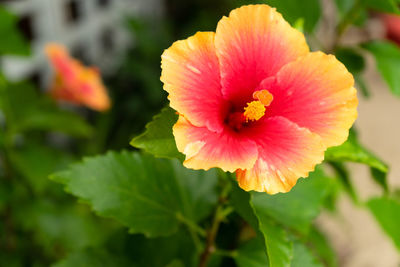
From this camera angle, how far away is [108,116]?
8.30 ft

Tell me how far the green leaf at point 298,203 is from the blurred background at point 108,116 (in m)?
0.63

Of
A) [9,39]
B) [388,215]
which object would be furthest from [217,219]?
[9,39]

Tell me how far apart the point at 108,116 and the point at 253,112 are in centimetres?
207

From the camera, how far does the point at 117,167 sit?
2.28 feet

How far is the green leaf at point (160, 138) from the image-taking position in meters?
0.52

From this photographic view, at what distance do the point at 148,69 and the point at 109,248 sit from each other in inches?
75.6

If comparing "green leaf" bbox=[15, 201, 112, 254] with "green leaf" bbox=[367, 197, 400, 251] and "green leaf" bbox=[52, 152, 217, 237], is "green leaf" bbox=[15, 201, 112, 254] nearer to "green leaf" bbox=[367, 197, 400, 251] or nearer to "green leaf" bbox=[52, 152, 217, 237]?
"green leaf" bbox=[52, 152, 217, 237]

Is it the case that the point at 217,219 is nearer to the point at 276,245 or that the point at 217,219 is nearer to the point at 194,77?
the point at 276,245

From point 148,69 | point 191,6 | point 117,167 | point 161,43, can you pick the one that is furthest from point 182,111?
point 191,6

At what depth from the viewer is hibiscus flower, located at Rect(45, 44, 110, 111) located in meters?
1.63

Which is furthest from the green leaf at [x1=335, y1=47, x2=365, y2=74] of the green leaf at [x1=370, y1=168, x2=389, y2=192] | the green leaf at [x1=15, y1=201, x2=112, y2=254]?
the green leaf at [x1=15, y1=201, x2=112, y2=254]

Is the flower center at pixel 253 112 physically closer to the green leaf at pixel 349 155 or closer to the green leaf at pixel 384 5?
the green leaf at pixel 349 155

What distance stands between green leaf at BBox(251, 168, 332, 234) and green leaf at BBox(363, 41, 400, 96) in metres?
0.22

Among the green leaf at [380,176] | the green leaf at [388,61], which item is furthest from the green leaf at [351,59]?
the green leaf at [380,176]
